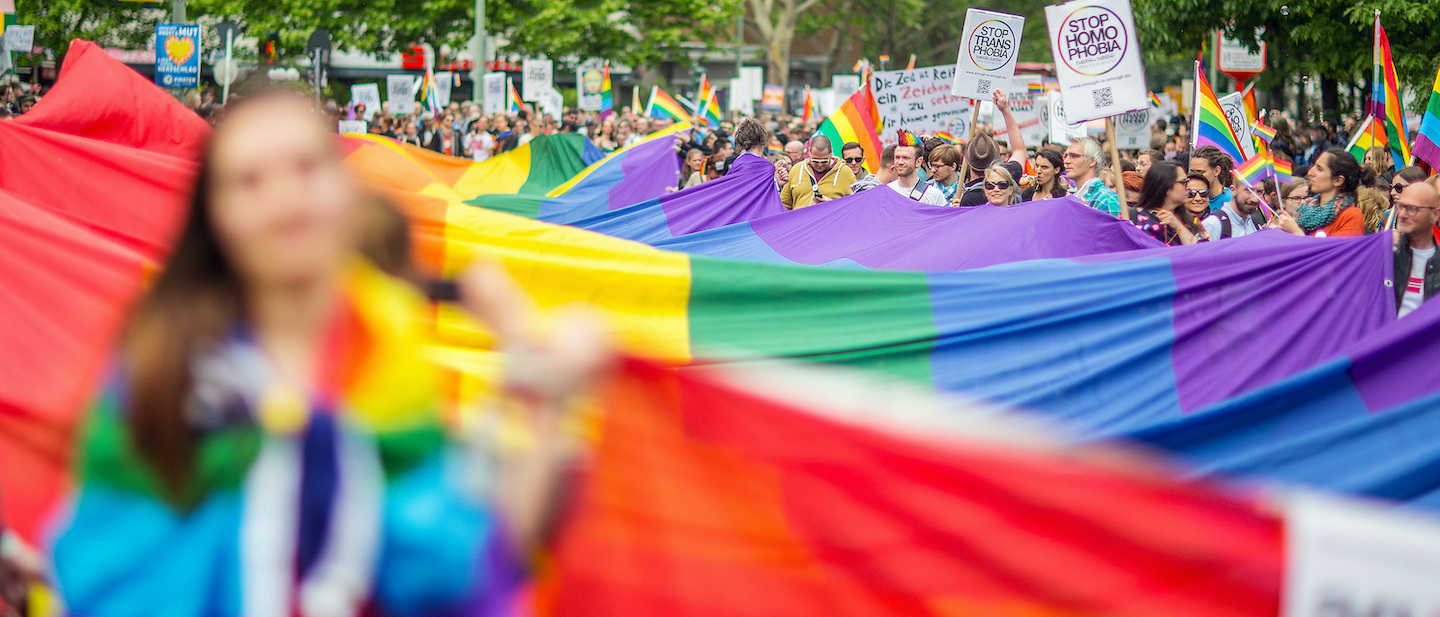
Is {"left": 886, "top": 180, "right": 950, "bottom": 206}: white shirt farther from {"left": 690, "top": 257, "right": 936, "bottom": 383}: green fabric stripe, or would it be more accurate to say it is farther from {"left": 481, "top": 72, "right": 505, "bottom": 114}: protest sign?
{"left": 481, "top": 72, "right": 505, "bottom": 114}: protest sign

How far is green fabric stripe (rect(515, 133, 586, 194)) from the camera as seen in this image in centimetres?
1509

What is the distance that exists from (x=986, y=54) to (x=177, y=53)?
40.9 feet

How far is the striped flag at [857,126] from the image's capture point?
1238 centimetres

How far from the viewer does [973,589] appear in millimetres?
2191

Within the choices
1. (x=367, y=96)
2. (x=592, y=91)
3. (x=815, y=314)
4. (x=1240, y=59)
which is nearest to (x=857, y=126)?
(x=815, y=314)

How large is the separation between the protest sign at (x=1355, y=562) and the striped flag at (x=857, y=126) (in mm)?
10305

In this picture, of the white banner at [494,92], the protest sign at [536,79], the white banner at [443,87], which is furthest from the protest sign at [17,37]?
the protest sign at [536,79]

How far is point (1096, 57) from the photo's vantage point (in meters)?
7.80

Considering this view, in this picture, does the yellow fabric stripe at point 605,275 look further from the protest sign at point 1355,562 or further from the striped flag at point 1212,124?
the striped flag at point 1212,124

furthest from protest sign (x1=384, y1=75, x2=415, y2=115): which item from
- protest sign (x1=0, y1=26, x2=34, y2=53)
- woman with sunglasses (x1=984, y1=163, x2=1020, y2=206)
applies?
woman with sunglasses (x1=984, y1=163, x2=1020, y2=206)

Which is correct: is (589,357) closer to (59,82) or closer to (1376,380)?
(1376,380)

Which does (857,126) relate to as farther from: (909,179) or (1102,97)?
(1102,97)

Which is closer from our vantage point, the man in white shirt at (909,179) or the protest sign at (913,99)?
the man in white shirt at (909,179)

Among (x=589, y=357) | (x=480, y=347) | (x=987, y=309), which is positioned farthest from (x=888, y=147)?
(x=589, y=357)
